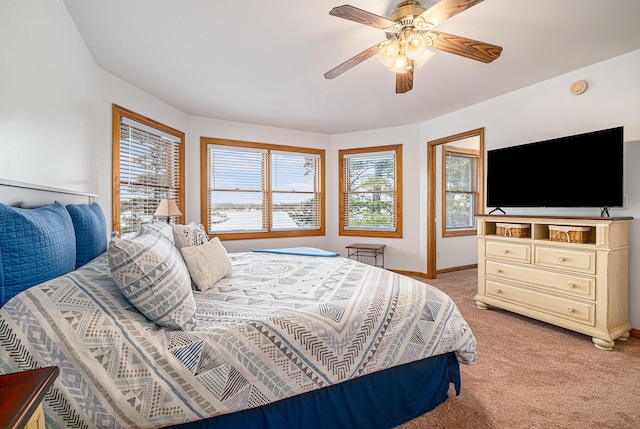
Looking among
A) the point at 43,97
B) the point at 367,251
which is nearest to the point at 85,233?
the point at 43,97

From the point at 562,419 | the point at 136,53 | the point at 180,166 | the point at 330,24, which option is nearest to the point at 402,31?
the point at 330,24

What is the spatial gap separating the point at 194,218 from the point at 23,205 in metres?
3.02

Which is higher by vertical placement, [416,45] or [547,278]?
[416,45]

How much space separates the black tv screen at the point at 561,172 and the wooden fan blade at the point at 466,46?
4.51ft

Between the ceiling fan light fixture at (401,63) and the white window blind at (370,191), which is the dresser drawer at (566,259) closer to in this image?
the ceiling fan light fixture at (401,63)

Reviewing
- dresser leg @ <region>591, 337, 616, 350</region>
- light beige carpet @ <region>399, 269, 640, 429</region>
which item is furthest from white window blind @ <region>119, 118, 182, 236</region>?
dresser leg @ <region>591, 337, 616, 350</region>

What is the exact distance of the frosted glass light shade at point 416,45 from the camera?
72.8 inches

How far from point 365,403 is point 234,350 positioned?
2.43 feet

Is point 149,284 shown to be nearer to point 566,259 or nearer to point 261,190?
point 566,259

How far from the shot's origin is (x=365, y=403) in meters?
1.40

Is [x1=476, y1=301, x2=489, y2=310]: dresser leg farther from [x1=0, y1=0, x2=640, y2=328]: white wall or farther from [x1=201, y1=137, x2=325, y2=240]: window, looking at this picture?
[x1=201, y1=137, x2=325, y2=240]: window

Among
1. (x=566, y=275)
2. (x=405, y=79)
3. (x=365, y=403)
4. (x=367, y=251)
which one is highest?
(x=405, y=79)

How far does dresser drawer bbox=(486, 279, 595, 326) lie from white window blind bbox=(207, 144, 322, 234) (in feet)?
10.1

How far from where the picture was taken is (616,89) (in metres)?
2.59
